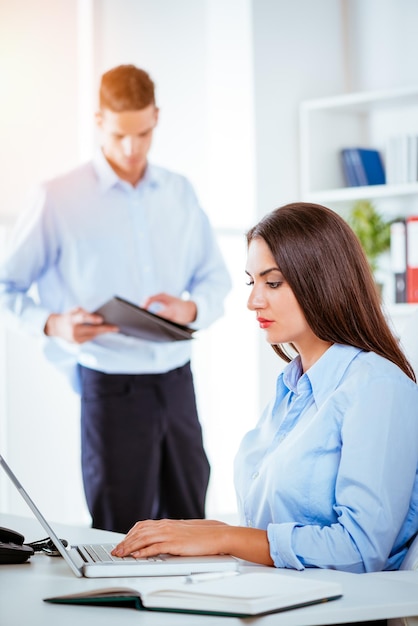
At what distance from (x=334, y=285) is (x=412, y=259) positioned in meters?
2.52

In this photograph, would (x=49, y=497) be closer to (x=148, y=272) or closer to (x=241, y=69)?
(x=148, y=272)

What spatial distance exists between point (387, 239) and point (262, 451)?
2.64 metres

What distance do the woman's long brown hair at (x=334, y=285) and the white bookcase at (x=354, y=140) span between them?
252 centimetres

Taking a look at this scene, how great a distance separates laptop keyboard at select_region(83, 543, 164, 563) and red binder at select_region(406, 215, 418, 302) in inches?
110

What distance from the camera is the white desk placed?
1064mm

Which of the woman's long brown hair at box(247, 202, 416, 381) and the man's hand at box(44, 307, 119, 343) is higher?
the woman's long brown hair at box(247, 202, 416, 381)

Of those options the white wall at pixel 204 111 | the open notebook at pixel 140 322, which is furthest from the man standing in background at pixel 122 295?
the white wall at pixel 204 111

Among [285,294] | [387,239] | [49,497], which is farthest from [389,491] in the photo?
[387,239]

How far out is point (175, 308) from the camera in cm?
300

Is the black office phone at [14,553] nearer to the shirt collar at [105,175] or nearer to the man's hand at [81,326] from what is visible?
the man's hand at [81,326]

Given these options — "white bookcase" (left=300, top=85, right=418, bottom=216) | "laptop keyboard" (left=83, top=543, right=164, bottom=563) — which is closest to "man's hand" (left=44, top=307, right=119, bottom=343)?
"laptop keyboard" (left=83, top=543, right=164, bottom=563)

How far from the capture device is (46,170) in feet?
12.5

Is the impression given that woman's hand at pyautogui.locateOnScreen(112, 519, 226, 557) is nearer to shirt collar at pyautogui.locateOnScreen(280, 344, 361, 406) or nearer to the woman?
the woman

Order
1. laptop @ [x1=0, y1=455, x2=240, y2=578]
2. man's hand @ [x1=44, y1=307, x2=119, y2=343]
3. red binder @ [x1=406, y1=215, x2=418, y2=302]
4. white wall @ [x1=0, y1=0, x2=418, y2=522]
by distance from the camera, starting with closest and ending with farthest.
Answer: laptop @ [x1=0, y1=455, x2=240, y2=578]
man's hand @ [x1=44, y1=307, x2=119, y2=343]
white wall @ [x1=0, y1=0, x2=418, y2=522]
red binder @ [x1=406, y1=215, x2=418, y2=302]
